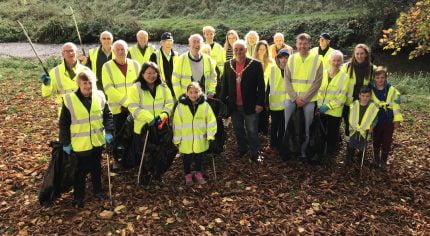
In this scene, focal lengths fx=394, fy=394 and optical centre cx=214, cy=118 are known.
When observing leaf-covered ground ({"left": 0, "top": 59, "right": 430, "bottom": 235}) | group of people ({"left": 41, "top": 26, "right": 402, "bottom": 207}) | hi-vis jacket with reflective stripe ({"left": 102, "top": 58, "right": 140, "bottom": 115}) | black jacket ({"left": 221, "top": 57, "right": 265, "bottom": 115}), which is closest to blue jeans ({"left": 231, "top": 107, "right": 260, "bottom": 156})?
group of people ({"left": 41, "top": 26, "right": 402, "bottom": 207})

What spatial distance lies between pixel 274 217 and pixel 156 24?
27140mm

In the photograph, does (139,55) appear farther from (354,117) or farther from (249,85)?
(354,117)

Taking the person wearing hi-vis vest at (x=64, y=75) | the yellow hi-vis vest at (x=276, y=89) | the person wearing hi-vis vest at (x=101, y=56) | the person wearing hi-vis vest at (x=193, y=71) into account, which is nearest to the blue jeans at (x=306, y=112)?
the yellow hi-vis vest at (x=276, y=89)

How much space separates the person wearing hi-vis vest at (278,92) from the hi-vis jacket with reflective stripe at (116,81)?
8.43 ft

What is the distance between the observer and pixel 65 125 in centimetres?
538

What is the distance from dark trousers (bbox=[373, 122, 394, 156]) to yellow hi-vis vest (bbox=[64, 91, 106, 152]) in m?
4.63

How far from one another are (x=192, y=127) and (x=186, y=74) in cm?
130

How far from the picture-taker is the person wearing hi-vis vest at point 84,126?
5336 mm

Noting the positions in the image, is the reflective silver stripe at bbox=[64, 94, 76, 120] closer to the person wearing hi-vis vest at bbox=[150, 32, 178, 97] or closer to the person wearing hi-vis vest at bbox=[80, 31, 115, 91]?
Answer: the person wearing hi-vis vest at bbox=[80, 31, 115, 91]

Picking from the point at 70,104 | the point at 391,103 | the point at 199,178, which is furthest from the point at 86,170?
the point at 391,103

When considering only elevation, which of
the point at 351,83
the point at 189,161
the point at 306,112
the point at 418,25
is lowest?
the point at 189,161

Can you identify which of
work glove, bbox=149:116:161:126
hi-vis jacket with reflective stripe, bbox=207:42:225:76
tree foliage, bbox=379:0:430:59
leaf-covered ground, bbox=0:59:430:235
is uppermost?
Result: tree foliage, bbox=379:0:430:59

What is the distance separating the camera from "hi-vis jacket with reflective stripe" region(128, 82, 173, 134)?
6.00m

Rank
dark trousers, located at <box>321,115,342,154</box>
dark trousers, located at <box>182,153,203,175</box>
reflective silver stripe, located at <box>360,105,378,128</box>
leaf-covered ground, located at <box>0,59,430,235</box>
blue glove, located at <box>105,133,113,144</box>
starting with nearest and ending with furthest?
leaf-covered ground, located at <box>0,59,430,235</box> < blue glove, located at <box>105,133,113,144</box> < dark trousers, located at <box>182,153,203,175</box> < reflective silver stripe, located at <box>360,105,378,128</box> < dark trousers, located at <box>321,115,342,154</box>
